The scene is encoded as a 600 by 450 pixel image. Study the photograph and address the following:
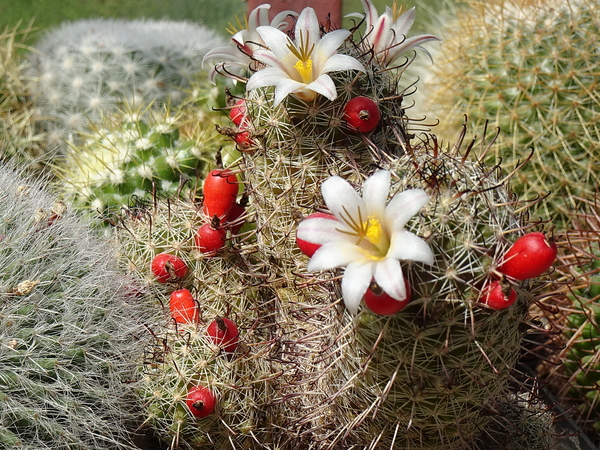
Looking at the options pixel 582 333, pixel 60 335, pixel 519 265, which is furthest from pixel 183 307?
pixel 582 333

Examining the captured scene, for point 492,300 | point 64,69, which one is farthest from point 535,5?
point 64,69

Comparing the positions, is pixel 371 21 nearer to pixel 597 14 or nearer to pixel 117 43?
pixel 597 14

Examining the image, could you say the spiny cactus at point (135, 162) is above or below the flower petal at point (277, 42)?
below

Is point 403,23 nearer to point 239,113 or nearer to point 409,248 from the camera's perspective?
point 239,113

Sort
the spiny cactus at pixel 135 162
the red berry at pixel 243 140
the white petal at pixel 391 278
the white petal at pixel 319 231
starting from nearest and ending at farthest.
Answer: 1. the white petal at pixel 391 278
2. the white petal at pixel 319 231
3. the red berry at pixel 243 140
4. the spiny cactus at pixel 135 162

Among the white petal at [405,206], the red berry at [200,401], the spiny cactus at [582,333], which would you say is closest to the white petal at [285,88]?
the white petal at [405,206]

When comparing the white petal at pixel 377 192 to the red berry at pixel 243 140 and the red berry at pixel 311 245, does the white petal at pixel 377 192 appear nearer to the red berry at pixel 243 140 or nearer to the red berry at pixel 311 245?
the red berry at pixel 311 245
